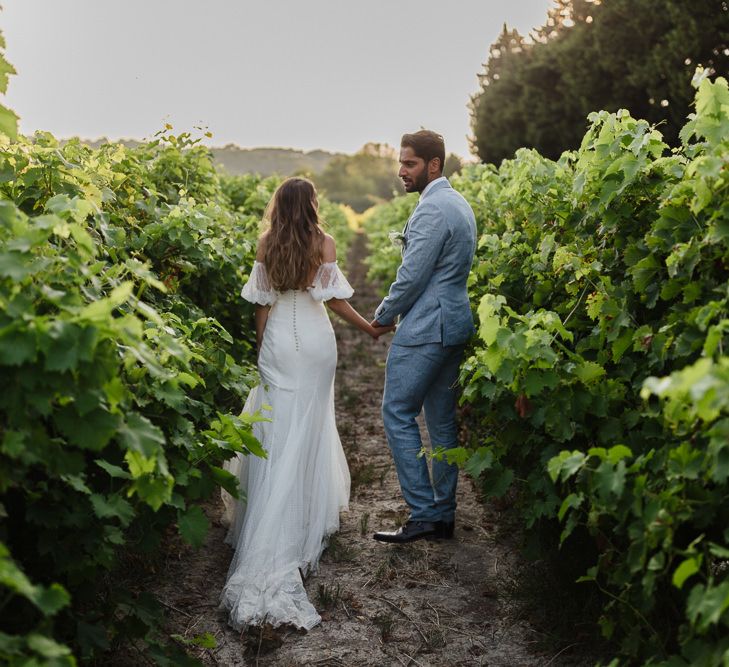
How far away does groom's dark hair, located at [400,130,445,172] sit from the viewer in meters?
5.07

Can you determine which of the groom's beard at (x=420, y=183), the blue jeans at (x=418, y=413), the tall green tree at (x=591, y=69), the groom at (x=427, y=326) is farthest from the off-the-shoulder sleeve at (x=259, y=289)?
the tall green tree at (x=591, y=69)

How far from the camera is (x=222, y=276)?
5.61 meters

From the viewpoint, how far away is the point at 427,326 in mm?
5012

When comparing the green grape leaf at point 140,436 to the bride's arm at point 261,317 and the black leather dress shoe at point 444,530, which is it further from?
the black leather dress shoe at point 444,530

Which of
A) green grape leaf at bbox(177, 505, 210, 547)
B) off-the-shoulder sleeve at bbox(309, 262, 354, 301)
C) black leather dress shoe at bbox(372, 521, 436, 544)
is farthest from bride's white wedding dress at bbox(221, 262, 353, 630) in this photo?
green grape leaf at bbox(177, 505, 210, 547)

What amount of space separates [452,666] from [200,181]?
5.21 meters

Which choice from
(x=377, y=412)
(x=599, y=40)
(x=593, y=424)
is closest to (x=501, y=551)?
(x=593, y=424)

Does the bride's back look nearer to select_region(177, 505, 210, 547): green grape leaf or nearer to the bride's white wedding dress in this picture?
the bride's white wedding dress

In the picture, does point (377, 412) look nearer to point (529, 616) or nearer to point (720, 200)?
point (529, 616)

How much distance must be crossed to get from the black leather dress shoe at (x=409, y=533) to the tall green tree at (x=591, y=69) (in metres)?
21.6

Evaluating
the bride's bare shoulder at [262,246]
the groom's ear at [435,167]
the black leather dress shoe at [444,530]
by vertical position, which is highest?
the groom's ear at [435,167]

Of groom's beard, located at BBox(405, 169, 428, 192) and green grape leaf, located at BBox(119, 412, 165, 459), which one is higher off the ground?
groom's beard, located at BBox(405, 169, 428, 192)

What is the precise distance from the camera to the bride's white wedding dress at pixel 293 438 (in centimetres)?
473

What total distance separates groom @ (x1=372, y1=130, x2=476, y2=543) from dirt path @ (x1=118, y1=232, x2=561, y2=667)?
0.30 metres
